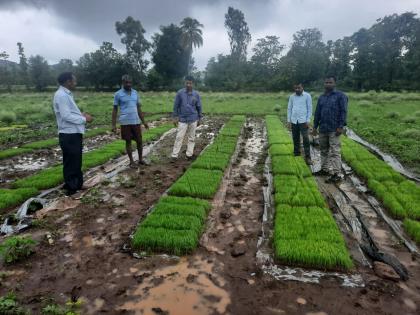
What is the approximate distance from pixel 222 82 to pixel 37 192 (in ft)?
155

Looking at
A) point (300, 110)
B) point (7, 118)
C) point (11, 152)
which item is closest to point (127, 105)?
point (300, 110)

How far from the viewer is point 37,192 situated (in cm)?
571

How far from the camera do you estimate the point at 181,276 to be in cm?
328

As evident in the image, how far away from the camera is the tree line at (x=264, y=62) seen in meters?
48.1

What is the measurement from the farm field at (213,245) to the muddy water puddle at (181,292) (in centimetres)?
1

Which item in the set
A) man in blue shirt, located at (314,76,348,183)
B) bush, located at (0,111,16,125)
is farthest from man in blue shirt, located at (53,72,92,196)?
bush, located at (0,111,16,125)

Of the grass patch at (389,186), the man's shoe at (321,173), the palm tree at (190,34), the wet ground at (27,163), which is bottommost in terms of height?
the wet ground at (27,163)

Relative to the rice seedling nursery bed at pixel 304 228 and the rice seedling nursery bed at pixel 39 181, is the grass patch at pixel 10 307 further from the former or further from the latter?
the rice seedling nursery bed at pixel 39 181

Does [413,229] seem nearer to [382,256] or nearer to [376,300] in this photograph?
[382,256]

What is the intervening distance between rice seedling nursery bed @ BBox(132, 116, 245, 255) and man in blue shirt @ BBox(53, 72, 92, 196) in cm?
170

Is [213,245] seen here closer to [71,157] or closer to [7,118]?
[71,157]

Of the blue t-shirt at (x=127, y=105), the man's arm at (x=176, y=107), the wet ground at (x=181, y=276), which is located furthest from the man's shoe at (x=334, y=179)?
the blue t-shirt at (x=127, y=105)

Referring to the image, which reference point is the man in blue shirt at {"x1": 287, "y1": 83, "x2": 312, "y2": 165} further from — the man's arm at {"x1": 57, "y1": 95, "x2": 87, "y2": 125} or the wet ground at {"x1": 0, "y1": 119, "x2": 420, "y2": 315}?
the man's arm at {"x1": 57, "y1": 95, "x2": 87, "y2": 125}

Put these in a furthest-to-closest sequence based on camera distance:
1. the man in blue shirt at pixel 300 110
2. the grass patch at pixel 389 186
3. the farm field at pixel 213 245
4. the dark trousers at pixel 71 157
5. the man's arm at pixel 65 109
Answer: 1. the man in blue shirt at pixel 300 110
2. the dark trousers at pixel 71 157
3. the man's arm at pixel 65 109
4. the grass patch at pixel 389 186
5. the farm field at pixel 213 245
